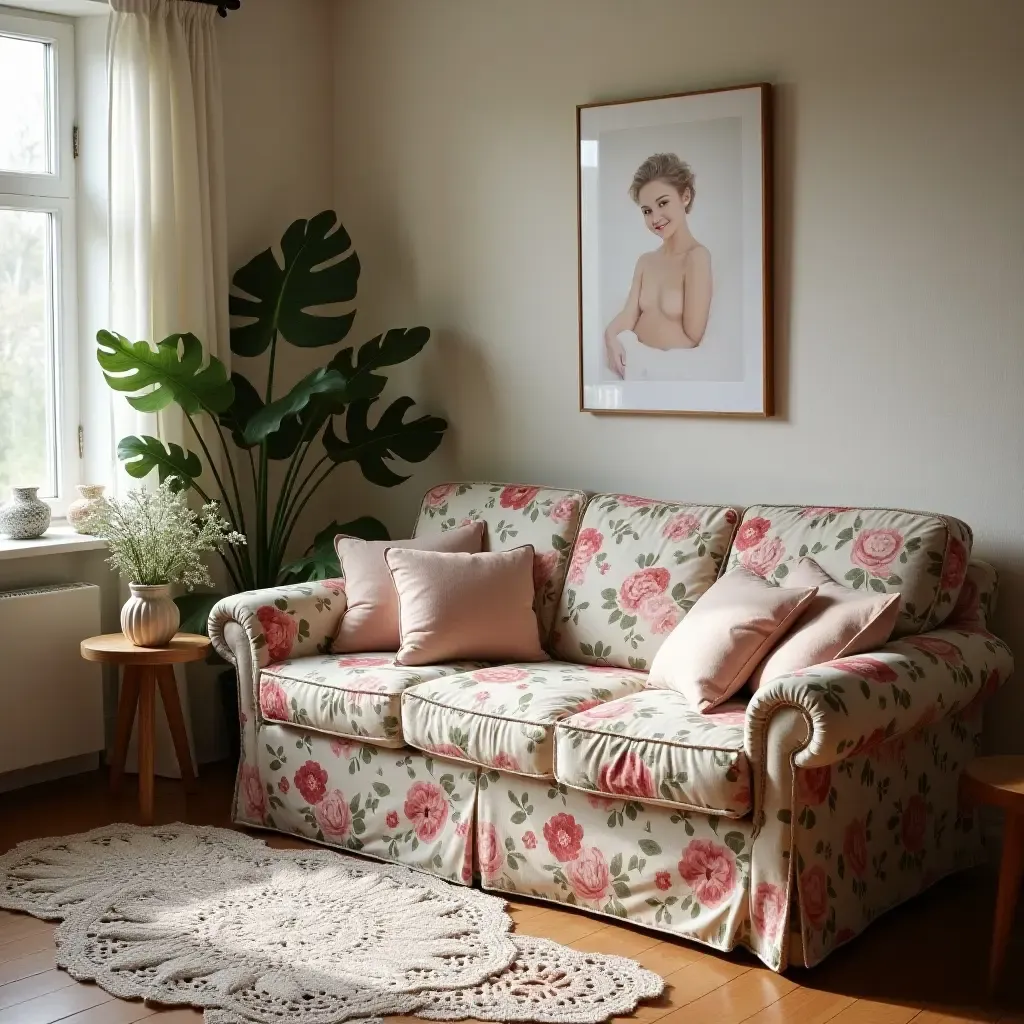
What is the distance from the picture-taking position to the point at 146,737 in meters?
4.10

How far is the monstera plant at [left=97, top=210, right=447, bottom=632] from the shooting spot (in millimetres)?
4289

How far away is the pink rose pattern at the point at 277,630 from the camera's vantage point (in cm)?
391

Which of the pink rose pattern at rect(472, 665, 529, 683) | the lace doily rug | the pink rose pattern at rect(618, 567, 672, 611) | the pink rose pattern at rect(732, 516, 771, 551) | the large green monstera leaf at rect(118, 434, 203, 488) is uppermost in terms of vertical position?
the large green monstera leaf at rect(118, 434, 203, 488)

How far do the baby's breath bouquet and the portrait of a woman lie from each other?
1.36 m

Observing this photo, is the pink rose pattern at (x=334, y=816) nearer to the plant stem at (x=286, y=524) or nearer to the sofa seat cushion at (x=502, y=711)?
the sofa seat cushion at (x=502, y=711)

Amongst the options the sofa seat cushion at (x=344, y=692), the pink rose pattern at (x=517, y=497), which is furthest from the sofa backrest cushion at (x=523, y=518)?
the sofa seat cushion at (x=344, y=692)

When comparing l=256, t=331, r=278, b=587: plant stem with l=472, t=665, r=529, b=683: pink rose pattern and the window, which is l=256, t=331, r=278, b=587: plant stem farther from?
l=472, t=665, r=529, b=683: pink rose pattern

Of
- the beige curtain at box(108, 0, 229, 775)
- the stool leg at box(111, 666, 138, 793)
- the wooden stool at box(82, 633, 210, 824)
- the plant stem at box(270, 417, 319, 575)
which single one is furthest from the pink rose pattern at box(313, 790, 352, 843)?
the plant stem at box(270, 417, 319, 575)

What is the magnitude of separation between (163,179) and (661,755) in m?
2.52

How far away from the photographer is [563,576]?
13.4 feet

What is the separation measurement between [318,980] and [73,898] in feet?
2.70

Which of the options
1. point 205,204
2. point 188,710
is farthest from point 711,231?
point 188,710

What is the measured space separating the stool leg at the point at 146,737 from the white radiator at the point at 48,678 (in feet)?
1.12

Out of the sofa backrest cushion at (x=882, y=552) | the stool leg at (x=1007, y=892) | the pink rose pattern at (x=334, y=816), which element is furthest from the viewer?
the pink rose pattern at (x=334, y=816)
